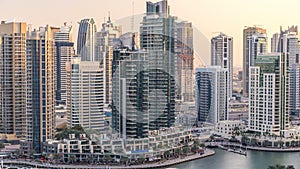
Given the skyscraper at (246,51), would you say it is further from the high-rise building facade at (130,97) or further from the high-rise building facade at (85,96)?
the high-rise building facade at (130,97)

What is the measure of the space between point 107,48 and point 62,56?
3020 mm

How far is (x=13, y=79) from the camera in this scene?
769 centimetres

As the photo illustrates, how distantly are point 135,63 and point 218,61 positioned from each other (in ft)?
18.3

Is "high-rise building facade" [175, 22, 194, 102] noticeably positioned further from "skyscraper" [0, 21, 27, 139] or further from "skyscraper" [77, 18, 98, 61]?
"skyscraper" [77, 18, 98, 61]

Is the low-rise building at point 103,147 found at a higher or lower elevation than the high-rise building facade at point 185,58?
lower

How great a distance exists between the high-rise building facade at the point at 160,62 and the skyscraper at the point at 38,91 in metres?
1.29

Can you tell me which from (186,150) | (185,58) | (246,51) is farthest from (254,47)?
(186,150)

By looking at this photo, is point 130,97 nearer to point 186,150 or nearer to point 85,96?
point 186,150

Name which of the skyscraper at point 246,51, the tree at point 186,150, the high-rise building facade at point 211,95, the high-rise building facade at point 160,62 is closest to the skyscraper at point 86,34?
the high-rise building facade at point 211,95

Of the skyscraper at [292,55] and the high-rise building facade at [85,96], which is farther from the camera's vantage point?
the skyscraper at [292,55]

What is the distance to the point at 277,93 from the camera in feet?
27.0

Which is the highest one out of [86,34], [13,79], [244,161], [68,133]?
[86,34]

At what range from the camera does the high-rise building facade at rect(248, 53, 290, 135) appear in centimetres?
823

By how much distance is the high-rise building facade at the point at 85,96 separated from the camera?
25.8 ft
